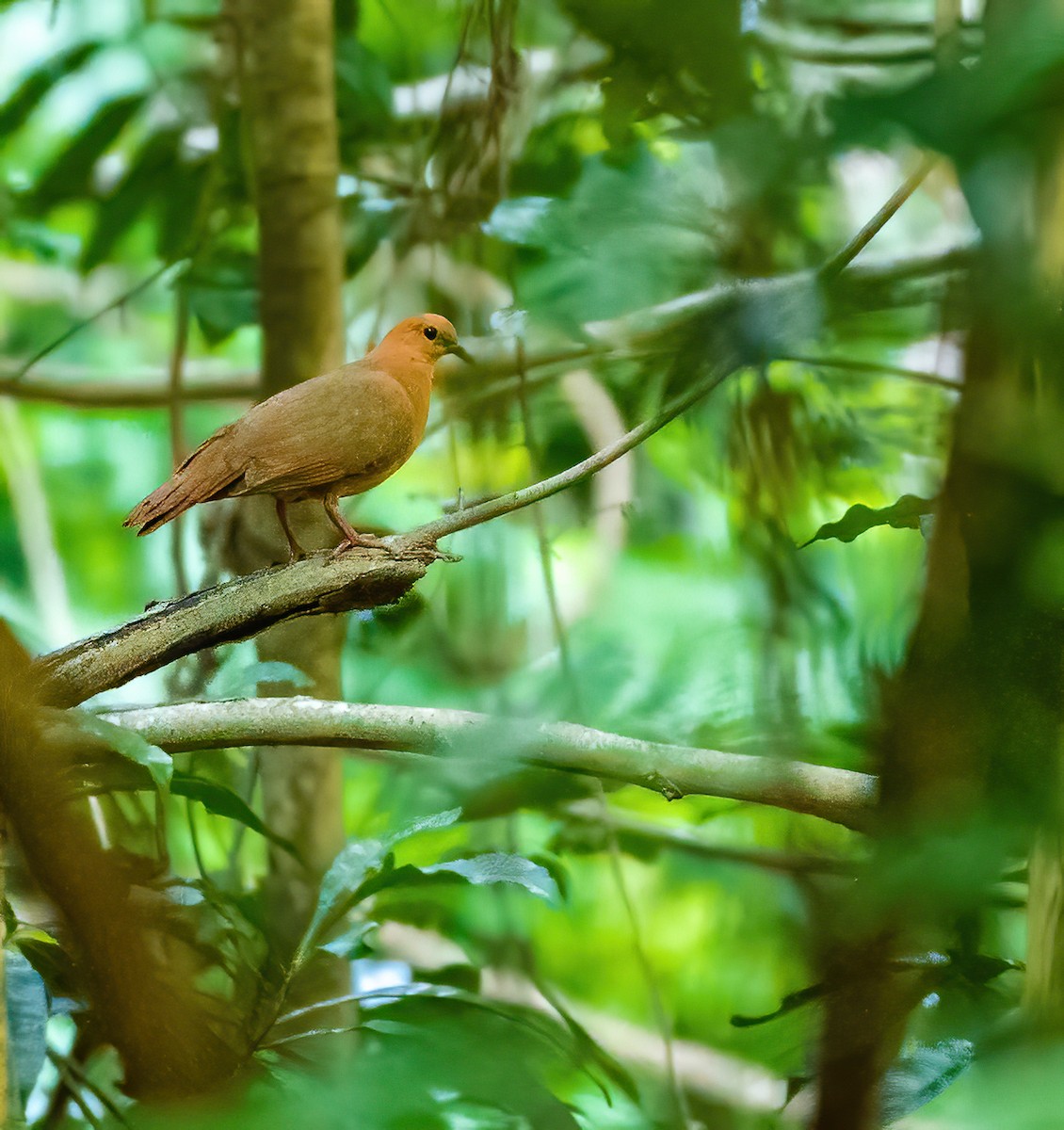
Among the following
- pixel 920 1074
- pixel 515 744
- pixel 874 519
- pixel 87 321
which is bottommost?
pixel 920 1074

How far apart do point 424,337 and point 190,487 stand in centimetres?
20

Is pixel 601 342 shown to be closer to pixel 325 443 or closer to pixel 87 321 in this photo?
pixel 325 443

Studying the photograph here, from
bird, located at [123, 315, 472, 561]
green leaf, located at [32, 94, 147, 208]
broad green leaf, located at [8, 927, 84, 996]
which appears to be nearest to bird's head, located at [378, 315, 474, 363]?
bird, located at [123, 315, 472, 561]

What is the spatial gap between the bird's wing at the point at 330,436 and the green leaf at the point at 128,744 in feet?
0.61

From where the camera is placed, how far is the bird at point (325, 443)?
2.40 feet

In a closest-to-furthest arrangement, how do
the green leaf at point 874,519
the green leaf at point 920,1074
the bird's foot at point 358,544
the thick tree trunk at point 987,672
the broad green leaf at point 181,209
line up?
1. the thick tree trunk at point 987,672
2. the green leaf at point 920,1074
3. the green leaf at point 874,519
4. the bird's foot at point 358,544
5. the broad green leaf at point 181,209

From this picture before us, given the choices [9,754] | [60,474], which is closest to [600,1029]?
[9,754]

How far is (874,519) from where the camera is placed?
665 mm

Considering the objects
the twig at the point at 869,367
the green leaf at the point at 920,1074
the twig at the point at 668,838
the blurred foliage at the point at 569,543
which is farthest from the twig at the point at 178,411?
the green leaf at the point at 920,1074

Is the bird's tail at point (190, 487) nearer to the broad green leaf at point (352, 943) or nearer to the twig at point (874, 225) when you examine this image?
the broad green leaf at point (352, 943)

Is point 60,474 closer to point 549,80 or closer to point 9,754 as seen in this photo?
point 9,754

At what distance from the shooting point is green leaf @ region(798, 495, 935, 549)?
653 mm

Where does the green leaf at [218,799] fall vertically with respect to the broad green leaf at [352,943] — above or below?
above

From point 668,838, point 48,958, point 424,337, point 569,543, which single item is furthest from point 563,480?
point 48,958
